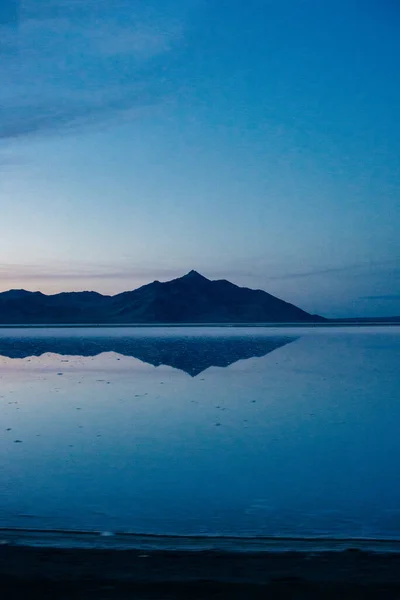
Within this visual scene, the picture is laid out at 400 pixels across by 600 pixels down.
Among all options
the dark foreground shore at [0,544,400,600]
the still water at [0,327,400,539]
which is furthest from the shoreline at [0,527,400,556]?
the still water at [0,327,400,539]

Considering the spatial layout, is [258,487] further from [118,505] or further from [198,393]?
[198,393]

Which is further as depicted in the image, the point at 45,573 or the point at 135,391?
the point at 135,391

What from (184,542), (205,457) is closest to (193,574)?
(184,542)

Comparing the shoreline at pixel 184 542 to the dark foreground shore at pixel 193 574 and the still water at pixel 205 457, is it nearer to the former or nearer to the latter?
the dark foreground shore at pixel 193 574

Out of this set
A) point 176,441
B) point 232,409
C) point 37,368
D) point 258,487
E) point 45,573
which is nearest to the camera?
point 45,573

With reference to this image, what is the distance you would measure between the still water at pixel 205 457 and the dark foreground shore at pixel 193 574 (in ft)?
4.13

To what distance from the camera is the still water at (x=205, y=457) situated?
6410 mm

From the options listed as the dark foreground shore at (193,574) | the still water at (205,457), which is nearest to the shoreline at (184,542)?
the dark foreground shore at (193,574)

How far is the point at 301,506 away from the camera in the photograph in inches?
269

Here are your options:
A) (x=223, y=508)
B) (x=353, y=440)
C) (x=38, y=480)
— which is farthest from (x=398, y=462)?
(x=38, y=480)

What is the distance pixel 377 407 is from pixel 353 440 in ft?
11.7

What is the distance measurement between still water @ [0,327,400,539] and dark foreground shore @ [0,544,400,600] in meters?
1.26

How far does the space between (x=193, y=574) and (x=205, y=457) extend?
506 centimetres

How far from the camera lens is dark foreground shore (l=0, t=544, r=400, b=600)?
4.03 m
